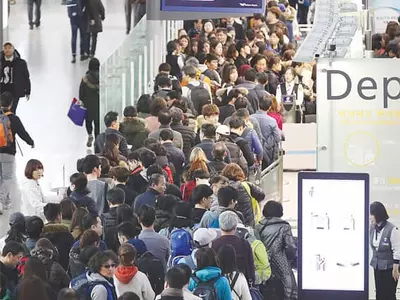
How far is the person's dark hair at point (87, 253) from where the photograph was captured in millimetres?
10172

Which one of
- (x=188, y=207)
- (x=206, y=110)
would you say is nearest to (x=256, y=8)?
(x=206, y=110)

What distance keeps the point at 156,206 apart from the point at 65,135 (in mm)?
9604

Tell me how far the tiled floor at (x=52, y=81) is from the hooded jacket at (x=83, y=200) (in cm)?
303

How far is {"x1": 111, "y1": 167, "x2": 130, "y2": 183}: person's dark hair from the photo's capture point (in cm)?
1256

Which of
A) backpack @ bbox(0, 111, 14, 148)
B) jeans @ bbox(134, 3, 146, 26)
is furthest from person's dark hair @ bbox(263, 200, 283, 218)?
jeans @ bbox(134, 3, 146, 26)

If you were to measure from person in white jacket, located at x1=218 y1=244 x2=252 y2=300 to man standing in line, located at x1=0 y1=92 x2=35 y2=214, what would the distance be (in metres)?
5.94

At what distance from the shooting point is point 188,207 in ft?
37.5

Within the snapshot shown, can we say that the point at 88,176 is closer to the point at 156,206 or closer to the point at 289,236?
the point at 156,206

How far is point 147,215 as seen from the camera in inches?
431

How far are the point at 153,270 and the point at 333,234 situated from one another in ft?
4.62

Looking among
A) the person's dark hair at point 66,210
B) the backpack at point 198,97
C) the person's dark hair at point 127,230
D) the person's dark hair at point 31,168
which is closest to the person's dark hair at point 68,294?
the person's dark hair at point 127,230

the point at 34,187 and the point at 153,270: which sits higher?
the point at 34,187

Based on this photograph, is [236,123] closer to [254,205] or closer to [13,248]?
[254,205]

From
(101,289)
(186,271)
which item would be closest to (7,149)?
(101,289)
